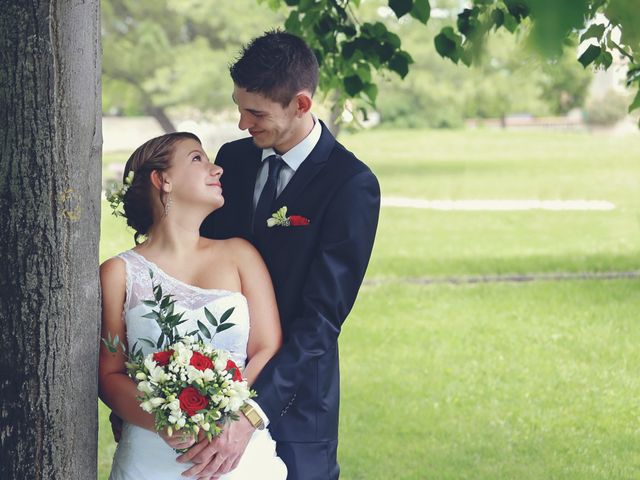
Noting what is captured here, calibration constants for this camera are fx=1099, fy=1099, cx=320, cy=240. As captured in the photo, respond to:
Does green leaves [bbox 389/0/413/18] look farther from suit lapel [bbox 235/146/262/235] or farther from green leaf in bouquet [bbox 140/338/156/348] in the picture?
green leaf in bouquet [bbox 140/338/156/348]

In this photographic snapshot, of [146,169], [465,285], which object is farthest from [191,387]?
[465,285]

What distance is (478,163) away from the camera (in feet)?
132

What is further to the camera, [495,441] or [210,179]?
[495,441]

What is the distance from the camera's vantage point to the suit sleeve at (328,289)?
347 cm

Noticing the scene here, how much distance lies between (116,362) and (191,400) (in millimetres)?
447

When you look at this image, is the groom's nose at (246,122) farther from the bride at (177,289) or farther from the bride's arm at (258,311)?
the bride's arm at (258,311)

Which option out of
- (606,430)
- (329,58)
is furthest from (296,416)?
(606,430)

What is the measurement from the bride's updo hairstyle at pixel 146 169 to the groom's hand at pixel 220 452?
816 millimetres

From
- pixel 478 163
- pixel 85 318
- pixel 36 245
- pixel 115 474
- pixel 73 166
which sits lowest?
pixel 478 163

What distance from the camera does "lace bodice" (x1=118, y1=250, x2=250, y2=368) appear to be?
3404 millimetres

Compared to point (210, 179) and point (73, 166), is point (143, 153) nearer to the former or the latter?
point (210, 179)

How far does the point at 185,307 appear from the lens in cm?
343

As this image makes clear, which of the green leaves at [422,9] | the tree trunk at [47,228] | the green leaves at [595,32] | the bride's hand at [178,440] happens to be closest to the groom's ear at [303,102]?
the tree trunk at [47,228]

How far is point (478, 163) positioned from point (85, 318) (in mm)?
37789
